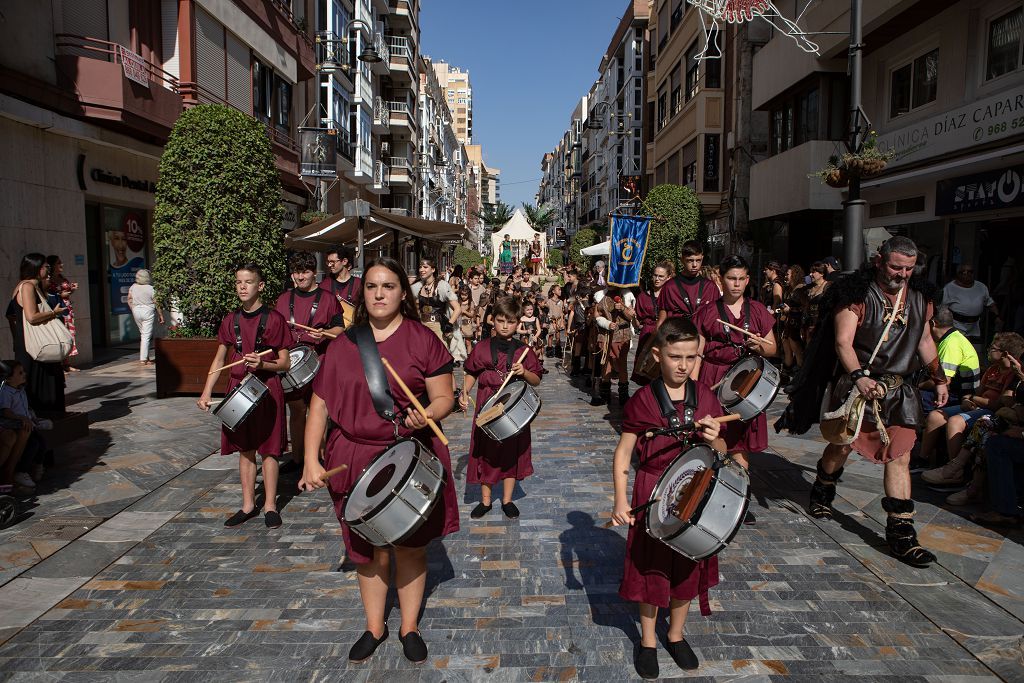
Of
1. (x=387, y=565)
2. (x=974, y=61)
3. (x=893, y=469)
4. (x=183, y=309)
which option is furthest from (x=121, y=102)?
(x=974, y=61)

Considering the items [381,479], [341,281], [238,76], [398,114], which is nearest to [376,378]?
[381,479]

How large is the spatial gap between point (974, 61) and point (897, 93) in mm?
2955

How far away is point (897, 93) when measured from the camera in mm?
15594

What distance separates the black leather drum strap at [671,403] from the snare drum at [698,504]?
0.69 feet

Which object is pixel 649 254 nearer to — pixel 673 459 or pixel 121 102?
pixel 121 102

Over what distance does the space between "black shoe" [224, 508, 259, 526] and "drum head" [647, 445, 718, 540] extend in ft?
11.4

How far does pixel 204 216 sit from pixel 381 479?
8.59m

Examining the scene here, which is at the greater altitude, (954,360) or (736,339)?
(736,339)

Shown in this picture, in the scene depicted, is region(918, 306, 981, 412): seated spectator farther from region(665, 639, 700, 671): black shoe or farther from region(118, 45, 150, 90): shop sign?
region(118, 45, 150, 90): shop sign

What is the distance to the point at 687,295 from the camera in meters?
6.82

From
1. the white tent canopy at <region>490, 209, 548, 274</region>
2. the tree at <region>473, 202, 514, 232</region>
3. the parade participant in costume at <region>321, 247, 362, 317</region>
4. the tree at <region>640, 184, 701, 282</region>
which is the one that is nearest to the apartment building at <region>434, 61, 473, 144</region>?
the tree at <region>473, 202, 514, 232</region>

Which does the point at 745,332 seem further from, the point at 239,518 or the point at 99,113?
the point at 99,113

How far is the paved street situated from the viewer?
3455 mm

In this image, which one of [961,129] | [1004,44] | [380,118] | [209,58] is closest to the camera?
[1004,44]
